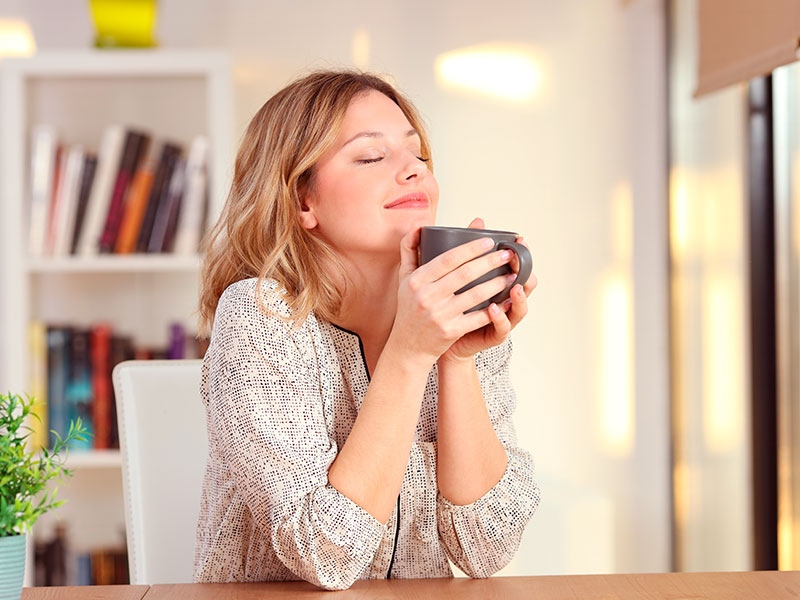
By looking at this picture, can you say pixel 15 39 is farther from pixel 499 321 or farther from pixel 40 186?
pixel 499 321

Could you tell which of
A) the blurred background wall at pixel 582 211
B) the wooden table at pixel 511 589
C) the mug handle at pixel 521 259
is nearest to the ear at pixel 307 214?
the mug handle at pixel 521 259

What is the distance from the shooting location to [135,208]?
2.56 m

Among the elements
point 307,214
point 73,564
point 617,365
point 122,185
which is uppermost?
point 122,185

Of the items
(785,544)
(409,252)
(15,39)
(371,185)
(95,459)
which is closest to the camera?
(409,252)

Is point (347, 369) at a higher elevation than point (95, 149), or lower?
lower

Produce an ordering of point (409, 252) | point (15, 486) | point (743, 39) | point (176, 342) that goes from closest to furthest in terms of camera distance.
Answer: point (15, 486)
point (409, 252)
point (743, 39)
point (176, 342)

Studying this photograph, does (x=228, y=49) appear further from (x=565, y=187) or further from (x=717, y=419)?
(x=717, y=419)

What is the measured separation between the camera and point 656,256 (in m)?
2.88

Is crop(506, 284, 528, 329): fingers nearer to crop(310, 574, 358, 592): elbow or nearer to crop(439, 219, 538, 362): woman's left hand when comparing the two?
crop(439, 219, 538, 362): woman's left hand

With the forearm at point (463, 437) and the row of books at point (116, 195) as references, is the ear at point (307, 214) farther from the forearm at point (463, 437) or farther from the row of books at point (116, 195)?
the row of books at point (116, 195)

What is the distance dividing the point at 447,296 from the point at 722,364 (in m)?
1.74

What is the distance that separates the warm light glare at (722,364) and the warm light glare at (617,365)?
28cm

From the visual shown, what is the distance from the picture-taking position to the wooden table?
93 cm

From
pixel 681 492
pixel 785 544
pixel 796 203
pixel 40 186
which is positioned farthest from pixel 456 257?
pixel 681 492
